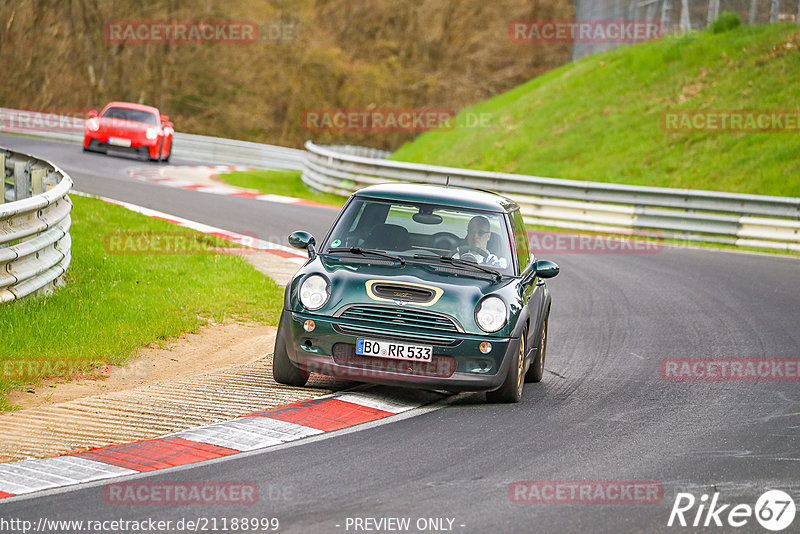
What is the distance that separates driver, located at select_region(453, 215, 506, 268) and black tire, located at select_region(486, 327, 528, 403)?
0.70 meters

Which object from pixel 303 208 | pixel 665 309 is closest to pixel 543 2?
pixel 303 208

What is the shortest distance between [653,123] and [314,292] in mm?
22548

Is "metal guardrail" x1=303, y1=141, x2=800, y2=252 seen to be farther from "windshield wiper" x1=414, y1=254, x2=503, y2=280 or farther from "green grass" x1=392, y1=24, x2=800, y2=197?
"windshield wiper" x1=414, y1=254, x2=503, y2=280

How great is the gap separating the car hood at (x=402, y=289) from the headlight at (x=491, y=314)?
38mm

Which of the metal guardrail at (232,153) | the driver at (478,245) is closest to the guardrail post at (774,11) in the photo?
the metal guardrail at (232,153)

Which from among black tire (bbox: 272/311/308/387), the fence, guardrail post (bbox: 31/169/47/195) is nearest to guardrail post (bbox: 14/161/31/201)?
guardrail post (bbox: 31/169/47/195)

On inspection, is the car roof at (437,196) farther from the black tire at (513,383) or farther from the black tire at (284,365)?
the black tire at (284,365)

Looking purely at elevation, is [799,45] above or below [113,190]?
above

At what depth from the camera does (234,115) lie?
2060 inches

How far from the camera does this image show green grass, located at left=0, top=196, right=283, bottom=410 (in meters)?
8.19

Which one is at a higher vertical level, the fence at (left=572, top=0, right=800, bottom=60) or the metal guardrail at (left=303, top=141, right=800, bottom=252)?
the fence at (left=572, top=0, right=800, bottom=60)

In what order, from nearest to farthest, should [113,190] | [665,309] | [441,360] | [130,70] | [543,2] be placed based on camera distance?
[441,360]
[665,309]
[113,190]
[130,70]
[543,2]

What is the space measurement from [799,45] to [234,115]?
101ft

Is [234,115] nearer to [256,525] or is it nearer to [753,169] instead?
[753,169]
